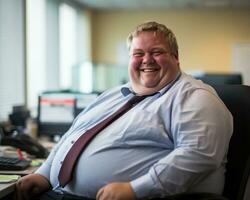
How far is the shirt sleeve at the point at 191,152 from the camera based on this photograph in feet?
4.58

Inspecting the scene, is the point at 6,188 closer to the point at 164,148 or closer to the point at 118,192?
the point at 118,192

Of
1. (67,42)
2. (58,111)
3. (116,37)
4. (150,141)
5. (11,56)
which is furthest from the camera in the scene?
(116,37)

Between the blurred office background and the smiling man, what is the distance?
3.76m

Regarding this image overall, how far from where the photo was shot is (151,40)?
67.7 inches

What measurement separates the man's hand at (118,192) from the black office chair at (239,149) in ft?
1.27

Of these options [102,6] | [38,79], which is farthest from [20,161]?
[102,6]

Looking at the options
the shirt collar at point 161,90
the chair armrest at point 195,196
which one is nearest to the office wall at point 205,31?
the shirt collar at point 161,90

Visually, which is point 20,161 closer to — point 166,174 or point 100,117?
point 100,117

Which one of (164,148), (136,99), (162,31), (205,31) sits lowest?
(164,148)

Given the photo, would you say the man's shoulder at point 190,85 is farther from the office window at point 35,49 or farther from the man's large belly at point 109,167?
the office window at point 35,49

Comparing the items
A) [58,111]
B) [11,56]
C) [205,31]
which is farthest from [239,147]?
[205,31]

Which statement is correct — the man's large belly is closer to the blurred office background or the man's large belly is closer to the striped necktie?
the striped necktie

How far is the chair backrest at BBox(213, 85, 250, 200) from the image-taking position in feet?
A: 5.15

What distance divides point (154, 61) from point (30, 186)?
30.1 inches
